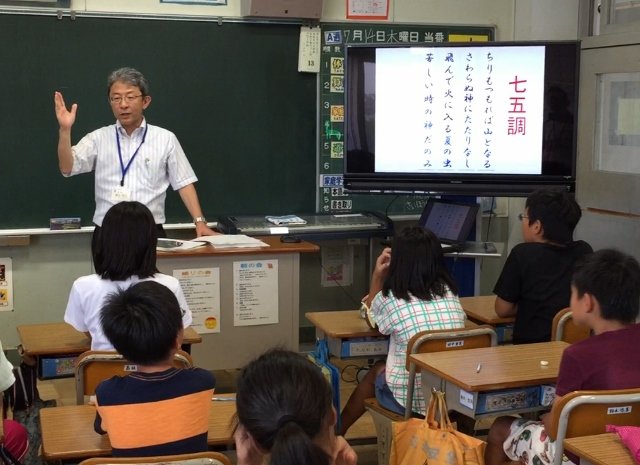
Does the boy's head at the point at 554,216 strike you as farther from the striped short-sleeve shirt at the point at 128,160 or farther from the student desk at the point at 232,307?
the striped short-sleeve shirt at the point at 128,160

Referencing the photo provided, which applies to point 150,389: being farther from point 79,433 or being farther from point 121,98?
point 121,98

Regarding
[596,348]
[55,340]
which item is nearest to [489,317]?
[596,348]

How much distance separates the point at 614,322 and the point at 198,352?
246 centimetres

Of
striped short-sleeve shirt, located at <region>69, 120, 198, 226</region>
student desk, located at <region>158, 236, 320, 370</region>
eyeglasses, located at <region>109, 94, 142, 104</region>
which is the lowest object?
student desk, located at <region>158, 236, 320, 370</region>

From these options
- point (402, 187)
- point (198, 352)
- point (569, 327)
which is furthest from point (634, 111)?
point (198, 352)

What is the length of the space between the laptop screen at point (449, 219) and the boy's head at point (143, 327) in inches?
113

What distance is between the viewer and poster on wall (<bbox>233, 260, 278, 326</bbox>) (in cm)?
454

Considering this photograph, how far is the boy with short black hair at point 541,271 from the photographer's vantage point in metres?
3.59

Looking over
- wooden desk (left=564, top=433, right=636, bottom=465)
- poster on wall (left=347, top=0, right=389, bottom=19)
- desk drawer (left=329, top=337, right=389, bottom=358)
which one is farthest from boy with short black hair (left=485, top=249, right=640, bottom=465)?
poster on wall (left=347, top=0, right=389, bottom=19)

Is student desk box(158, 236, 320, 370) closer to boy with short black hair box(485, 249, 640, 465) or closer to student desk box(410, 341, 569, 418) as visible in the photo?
student desk box(410, 341, 569, 418)

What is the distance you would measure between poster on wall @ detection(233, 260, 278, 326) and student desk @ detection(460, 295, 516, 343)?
3.52 ft

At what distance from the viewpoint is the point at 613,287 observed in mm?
2631

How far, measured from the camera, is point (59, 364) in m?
3.13

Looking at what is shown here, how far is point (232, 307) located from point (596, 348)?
241 cm
